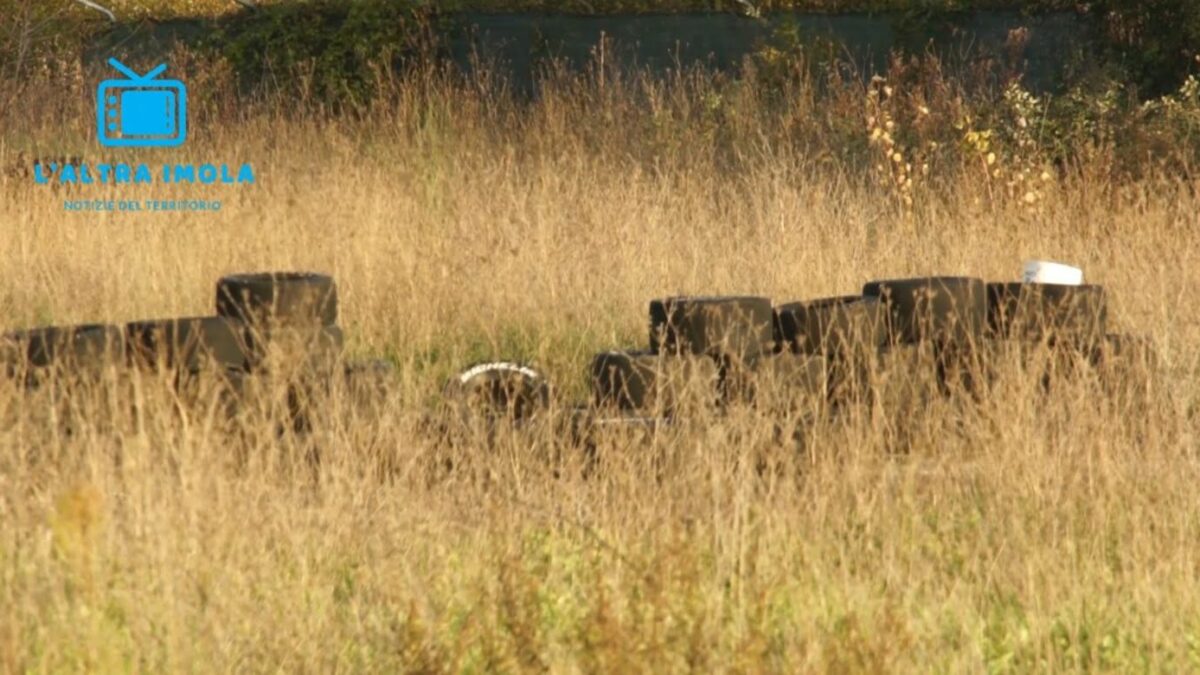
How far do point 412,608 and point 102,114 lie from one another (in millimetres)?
11270

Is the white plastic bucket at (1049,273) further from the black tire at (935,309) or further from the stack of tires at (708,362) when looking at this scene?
the stack of tires at (708,362)

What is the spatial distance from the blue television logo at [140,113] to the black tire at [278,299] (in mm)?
6737

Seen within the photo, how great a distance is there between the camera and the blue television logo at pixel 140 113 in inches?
559

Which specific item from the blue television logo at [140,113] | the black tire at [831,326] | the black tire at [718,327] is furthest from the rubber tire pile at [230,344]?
the blue television logo at [140,113]

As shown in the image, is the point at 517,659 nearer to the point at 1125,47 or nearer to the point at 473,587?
the point at 473,587

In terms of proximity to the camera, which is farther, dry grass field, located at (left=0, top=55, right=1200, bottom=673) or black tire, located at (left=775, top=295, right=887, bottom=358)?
black tire, located at (left=775, top=295, right=887, bottom=358)

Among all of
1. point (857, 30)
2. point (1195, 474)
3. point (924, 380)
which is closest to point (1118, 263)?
point (924, 380)

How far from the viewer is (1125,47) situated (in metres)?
16.0

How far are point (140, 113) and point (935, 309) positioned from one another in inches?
385

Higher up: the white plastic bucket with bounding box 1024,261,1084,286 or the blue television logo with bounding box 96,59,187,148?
the blue television logo with bounding box 96,59,187,148

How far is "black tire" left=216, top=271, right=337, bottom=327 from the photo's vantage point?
7.01 m

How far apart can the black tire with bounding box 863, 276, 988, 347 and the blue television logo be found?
7.71m

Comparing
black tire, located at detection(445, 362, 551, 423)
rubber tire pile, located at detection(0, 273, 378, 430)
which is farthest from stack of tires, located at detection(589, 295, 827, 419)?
rubber tire pile, located at detection(0, 273, 378, 430)

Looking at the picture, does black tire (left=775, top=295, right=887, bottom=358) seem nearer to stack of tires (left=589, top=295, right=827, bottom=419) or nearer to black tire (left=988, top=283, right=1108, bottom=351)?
stack of tires (left=589, top=295, right=827, bottom=419)
